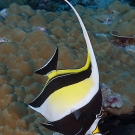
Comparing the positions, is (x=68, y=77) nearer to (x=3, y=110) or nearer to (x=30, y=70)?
(x=3, y=110)

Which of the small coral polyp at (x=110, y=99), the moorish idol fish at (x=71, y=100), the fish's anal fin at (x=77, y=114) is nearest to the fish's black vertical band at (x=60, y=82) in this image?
the moorish idol fish at (x=71, y=100)

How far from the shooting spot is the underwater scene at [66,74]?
1.42 meters

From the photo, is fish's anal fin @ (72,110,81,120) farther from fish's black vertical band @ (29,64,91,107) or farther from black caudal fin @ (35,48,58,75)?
black caudal fin @ (35,48,58,75)

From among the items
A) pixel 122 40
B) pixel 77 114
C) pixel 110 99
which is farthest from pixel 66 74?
pixel 122 40

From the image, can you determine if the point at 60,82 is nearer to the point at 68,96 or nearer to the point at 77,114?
the point at 68,96

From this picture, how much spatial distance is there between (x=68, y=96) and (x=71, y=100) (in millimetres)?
30

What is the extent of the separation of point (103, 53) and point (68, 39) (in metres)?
0.46

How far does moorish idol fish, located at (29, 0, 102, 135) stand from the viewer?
1398 millimetres

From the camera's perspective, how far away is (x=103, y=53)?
3.01 meters

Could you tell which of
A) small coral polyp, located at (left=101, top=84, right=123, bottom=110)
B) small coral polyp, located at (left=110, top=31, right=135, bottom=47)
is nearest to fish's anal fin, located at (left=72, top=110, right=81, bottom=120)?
small coral polyp, located at (left=101, top=84, right=123, bottom=110)

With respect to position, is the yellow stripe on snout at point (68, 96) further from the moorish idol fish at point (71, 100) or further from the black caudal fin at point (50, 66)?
the black caudal fin at point (50, 66)

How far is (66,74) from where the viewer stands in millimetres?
1448

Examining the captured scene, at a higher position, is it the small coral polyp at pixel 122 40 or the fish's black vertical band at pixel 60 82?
the fish's black vertical band at pixel 60 82

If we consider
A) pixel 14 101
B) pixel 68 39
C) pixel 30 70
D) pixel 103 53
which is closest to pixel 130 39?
pixel 103 53
